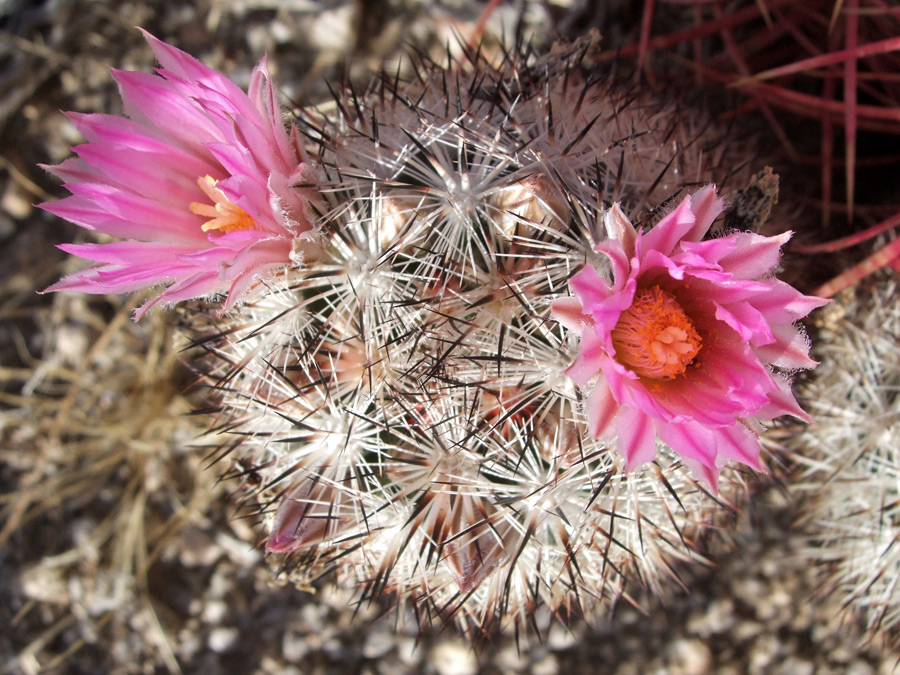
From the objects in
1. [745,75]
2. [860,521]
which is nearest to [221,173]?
[745,75]

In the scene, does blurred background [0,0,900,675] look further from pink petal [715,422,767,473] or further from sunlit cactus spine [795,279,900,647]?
pink petal [715,422,767,473]

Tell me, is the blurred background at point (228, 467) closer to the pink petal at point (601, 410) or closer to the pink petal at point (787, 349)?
the pink petal at point (787, 349)

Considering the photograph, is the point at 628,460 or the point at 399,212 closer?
the point at 628,460

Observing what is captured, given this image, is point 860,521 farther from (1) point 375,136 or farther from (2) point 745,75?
(1) point 375,136

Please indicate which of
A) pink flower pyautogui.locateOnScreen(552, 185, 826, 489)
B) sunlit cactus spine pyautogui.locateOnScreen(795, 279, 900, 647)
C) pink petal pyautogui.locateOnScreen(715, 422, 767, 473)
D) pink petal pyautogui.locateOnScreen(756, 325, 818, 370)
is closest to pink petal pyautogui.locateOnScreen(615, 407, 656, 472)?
pink flower pyautogui.locateOnScreen(552, 185, 826, 489)

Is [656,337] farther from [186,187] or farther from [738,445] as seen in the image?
[186,187]

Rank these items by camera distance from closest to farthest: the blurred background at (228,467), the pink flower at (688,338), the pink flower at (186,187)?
the pink flower at (688,338) → the pink flower at (186,187) → the blurred background at (228,467)

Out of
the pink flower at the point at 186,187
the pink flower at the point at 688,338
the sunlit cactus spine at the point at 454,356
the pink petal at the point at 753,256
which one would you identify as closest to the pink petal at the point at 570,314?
the pink flower at the point at 688,338
